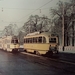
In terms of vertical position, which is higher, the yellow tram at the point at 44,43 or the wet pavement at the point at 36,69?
the yellow tram at the point at 44,43

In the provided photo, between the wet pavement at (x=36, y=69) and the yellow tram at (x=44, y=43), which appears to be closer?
the wet pavement at (x=36, y=69)

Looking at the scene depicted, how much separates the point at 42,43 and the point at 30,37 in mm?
2116

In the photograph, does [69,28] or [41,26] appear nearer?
[41,26]

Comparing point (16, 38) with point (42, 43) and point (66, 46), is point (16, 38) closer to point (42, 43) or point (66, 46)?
point (66, 46)

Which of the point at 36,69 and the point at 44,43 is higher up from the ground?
the point at 44,43

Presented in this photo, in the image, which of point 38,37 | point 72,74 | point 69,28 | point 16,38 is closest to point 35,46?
point 38,37

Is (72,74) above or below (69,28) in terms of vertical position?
below

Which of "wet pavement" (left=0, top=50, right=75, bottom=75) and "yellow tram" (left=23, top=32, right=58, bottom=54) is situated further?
"yellow tram" (left=23, top=32, right=58, bottom=54)

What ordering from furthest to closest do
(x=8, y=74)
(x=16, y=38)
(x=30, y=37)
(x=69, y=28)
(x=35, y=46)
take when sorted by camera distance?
(x=69, y=28)
(x=16, y=38)
(x=30, y=37)
(x=35, y=46)
(x=8, y=74)

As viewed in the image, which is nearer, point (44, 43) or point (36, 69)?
point (36, 69)

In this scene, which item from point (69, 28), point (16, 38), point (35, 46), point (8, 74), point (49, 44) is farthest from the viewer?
point (69, 28)

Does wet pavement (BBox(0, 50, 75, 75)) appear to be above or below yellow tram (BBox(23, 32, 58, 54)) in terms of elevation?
below

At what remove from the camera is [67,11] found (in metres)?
21.1

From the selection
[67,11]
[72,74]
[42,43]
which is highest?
[67,11]
